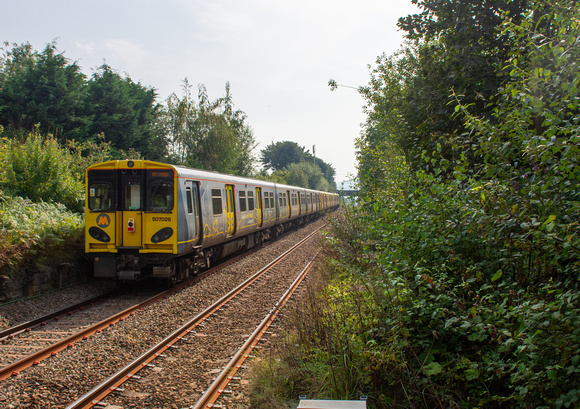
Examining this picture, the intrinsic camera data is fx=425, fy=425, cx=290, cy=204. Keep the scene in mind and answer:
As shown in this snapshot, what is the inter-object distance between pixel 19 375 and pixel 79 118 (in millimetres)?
26589

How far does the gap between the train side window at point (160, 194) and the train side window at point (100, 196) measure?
35.8 inches

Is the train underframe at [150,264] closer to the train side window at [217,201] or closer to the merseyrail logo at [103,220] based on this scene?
the merseyrail logo at [103,220]

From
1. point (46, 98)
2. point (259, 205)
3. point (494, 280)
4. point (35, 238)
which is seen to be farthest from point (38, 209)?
point (46, 98)

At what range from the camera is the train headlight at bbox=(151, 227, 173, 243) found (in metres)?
9.12

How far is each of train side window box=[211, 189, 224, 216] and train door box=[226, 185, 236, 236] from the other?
58cm

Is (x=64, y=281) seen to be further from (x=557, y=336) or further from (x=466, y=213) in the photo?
(x=557, y=336)

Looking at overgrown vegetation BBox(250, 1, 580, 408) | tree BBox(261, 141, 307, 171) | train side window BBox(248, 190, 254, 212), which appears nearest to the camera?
overgrown vegetation BBox(250, 1, 580, 408)

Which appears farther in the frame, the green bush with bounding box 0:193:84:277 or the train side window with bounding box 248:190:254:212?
the train side window with bounding box 248:190:254:212

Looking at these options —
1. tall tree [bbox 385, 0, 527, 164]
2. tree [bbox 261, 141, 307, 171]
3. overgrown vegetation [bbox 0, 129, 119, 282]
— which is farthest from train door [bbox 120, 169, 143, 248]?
tree [bbox 261, 141, 307, 171]

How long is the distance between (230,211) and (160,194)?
3.63 meters

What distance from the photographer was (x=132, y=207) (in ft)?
30.6

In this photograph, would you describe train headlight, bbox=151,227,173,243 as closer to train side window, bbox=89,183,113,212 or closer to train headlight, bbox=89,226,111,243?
train headlight, bbox=89,226,111,243

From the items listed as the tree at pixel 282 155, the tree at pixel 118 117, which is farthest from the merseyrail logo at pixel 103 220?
the tree at pixel 282 155

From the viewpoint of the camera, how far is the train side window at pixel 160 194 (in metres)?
9.25
